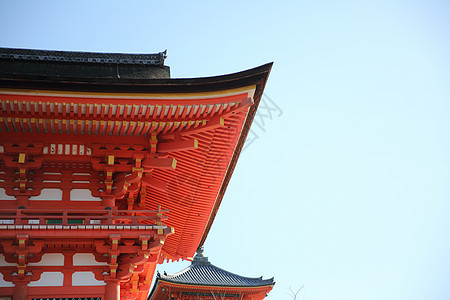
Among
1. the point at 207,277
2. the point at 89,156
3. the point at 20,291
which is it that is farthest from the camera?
the point at 207,277

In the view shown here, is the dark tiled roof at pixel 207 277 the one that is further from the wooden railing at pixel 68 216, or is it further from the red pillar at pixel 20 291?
the red pillar at pixel 20 291

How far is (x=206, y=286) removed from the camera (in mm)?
31172

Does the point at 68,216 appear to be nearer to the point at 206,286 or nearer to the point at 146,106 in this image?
the point at 146,106

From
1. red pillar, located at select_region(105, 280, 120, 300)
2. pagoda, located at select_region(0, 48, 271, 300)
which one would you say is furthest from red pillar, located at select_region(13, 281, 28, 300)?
red pillar, located at select_region(105, 280, 120, 300)

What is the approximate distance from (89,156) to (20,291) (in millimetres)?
3399

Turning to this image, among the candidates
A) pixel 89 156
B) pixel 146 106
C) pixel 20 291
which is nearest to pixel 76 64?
pixel 89 156

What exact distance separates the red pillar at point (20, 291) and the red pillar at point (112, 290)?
1.78 meters

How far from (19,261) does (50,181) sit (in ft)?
7.03

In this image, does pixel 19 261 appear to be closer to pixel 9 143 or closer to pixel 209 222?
pixel 9 143

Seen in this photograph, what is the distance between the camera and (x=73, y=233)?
1282cm

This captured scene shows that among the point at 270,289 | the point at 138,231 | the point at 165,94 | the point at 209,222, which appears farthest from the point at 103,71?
the point at 270,289

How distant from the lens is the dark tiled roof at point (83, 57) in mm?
15312

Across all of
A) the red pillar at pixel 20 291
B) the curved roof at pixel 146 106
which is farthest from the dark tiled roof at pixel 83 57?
the red pillar at pixel 20 291

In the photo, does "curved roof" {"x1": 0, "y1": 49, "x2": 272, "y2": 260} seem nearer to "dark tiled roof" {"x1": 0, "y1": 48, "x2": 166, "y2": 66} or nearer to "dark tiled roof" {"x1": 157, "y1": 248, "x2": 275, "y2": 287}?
"dark tiled roof" {"x1": 0, "y1": 48, "x2": 166, "y2": 66}
